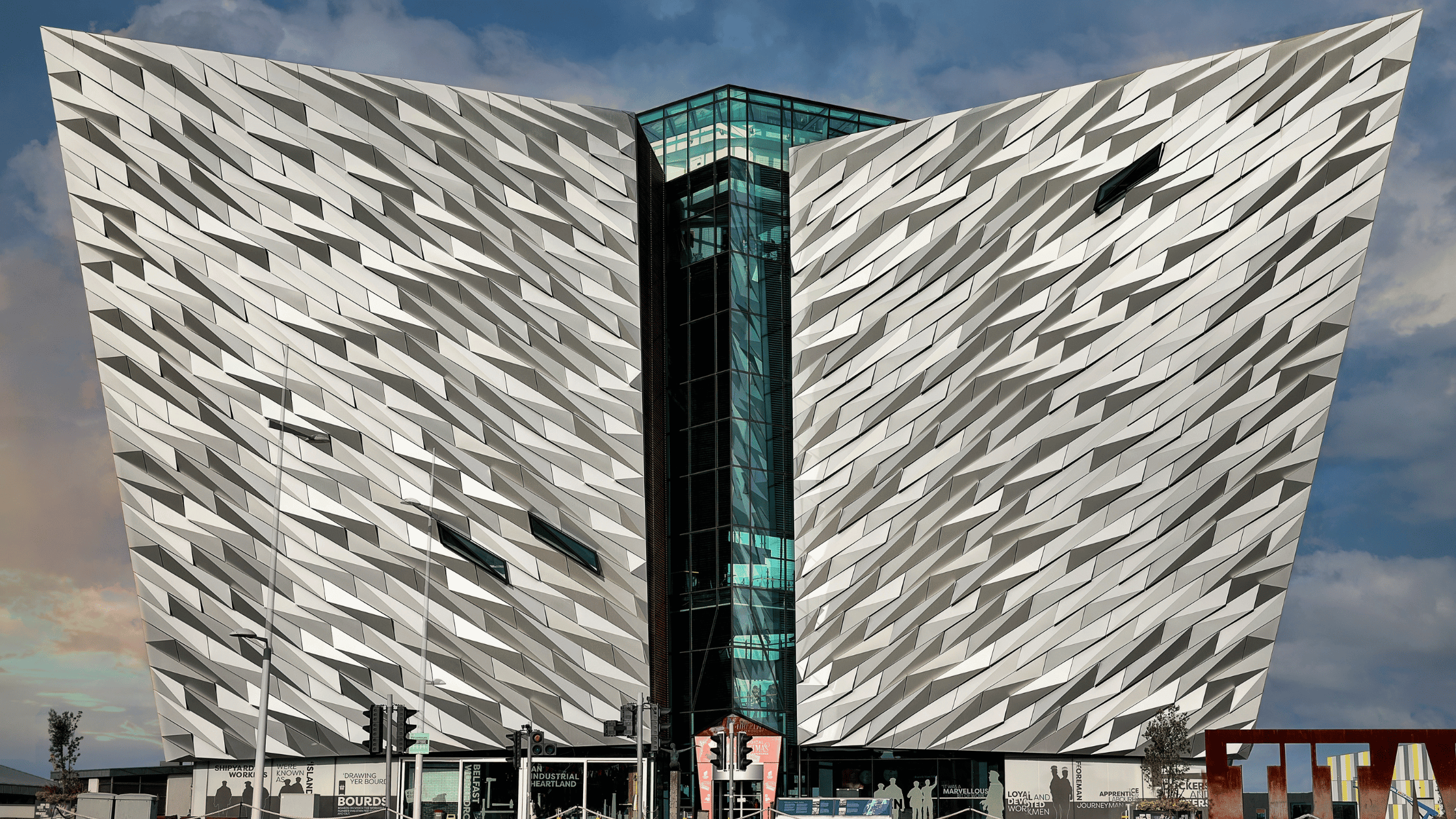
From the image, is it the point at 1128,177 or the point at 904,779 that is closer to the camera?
the point at 1128,177

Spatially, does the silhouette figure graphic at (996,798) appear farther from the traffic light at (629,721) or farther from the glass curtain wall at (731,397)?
the traffic light at (629,721)

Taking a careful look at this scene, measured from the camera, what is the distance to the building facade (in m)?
Result: 35.8

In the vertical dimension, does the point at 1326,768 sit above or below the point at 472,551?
below

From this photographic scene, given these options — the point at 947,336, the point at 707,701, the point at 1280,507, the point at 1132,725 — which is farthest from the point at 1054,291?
the point at 707,701

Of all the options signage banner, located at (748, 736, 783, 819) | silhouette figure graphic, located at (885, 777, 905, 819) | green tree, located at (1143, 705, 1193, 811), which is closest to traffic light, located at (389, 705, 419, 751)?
signage banner, located at (748, 736, 783, 819)

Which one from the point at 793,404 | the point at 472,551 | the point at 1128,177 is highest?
the point at 1128,177

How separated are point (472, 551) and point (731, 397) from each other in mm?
11619

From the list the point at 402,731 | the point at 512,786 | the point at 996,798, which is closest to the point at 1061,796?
the point at 996,798

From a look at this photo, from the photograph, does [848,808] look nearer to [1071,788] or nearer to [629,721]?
[629,721]

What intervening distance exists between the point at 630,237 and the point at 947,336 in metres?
11.4

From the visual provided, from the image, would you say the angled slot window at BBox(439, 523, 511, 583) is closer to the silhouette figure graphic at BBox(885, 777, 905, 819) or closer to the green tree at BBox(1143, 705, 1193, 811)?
the silhouette figure graphic at BBox(885, 777, 905, 819)

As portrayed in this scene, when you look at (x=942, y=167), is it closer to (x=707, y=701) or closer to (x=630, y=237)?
(x=630, y=237)

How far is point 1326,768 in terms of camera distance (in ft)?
90.0

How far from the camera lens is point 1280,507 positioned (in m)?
35.5
